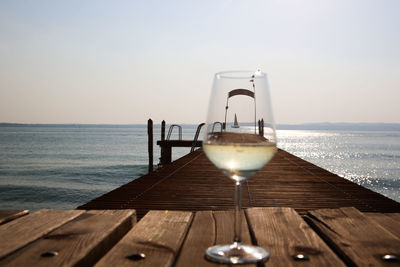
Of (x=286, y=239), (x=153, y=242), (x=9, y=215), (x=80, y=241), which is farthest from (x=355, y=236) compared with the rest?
(x=9, y=215)

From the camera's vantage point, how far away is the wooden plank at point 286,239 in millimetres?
905

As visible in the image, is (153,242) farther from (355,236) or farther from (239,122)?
(355,236)

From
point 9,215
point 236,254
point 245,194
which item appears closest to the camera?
point 236,254

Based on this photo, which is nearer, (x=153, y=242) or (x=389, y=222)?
(x=153, y=242)

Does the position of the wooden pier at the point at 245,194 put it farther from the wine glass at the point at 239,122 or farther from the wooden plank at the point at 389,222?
the wine glass at the point at 239,122

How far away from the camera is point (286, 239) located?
1087mm

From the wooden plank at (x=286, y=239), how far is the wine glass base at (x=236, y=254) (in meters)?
0.03

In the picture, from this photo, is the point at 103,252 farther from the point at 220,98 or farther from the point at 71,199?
the point at 71,199

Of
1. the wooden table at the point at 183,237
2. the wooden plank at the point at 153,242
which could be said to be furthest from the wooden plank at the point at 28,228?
the wooden plank at the point at 153,242

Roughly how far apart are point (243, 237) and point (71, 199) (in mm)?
16837

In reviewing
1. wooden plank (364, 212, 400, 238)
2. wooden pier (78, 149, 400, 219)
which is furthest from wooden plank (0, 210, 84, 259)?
wooden pier (78, 149, 400, 219)

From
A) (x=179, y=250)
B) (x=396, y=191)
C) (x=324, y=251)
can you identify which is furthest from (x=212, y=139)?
(x=396, y=191)

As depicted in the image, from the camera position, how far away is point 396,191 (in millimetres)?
18062

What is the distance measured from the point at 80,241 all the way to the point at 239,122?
1.74 ft
